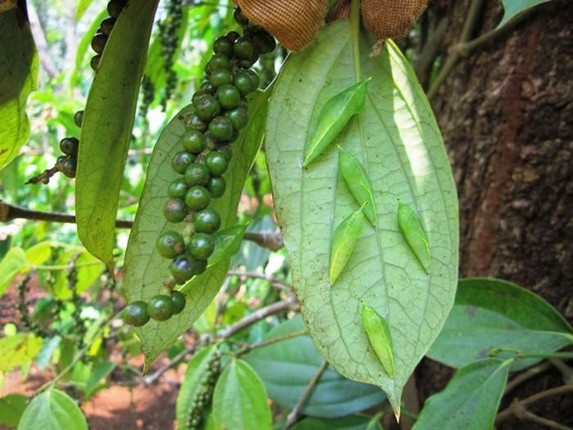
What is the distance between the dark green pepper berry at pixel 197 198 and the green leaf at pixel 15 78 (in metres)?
0.17

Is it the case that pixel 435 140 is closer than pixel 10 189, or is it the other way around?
pixel 435 140

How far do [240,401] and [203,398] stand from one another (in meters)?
0.11

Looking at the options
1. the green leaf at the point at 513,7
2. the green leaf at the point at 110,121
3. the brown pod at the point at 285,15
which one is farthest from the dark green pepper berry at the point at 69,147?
the green leaf at the point at 513,7

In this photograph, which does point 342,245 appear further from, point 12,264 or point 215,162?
point 12,264

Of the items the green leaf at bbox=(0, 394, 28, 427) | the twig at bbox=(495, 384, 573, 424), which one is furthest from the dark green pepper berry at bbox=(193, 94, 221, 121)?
the green leaf at bbox=(0, 394, 28, 427)

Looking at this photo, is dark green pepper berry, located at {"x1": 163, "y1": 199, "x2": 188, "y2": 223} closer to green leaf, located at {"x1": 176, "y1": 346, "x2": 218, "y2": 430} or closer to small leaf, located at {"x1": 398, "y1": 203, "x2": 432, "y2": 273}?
small leaf, located at {"x1": 398, "y1": 203, "x2": 432, "y2": 273}

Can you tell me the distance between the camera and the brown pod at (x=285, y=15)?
35cm

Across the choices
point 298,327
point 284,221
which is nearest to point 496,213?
point 298,327

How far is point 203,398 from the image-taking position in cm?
79

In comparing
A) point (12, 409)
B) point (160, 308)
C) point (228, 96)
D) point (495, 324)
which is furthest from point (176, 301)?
point (12, 409)

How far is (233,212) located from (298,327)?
17.8 inches

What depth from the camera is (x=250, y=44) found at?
0.37 metres

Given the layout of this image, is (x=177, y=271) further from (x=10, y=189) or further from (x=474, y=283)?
(x=10, y=189)

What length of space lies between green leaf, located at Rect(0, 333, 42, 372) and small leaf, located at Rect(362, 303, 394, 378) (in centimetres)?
69
